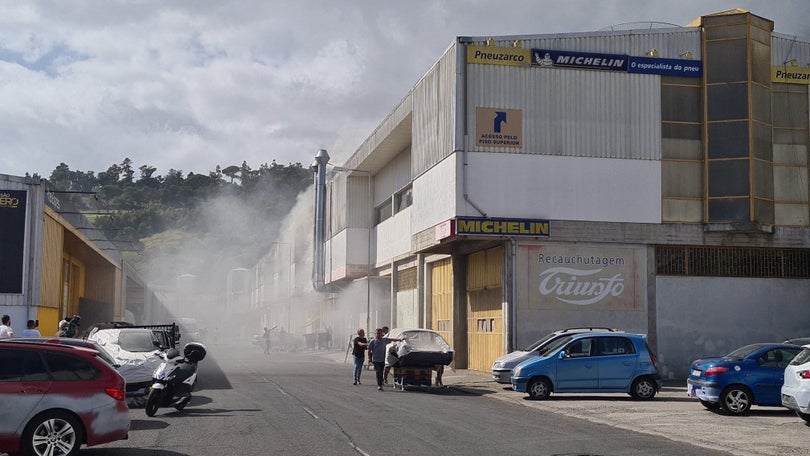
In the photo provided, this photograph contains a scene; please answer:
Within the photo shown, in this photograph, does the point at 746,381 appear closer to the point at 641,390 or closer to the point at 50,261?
the point at 641,390

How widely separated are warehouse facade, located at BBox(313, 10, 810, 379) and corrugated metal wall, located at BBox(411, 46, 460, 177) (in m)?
0.18

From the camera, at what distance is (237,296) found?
13725 cm

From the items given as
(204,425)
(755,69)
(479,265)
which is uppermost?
(755,69)

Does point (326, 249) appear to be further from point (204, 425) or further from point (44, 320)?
point (204, 425)

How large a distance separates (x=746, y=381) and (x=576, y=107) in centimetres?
1453

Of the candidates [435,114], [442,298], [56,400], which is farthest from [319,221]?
[56,400]

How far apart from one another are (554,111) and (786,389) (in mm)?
16361

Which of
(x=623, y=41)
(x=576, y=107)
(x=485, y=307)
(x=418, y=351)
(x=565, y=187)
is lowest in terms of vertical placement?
(x=418, y=351)

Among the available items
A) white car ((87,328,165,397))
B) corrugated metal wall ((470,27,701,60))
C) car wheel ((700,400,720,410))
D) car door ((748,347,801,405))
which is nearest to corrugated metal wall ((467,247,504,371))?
corrugated metal wall ((470,27,701,60))

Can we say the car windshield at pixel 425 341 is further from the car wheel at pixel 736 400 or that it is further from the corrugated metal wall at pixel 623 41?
the corrugated metal wall at pixel 623 41

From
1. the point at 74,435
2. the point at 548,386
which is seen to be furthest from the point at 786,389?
the point at 74,435

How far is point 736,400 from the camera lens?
698 inches

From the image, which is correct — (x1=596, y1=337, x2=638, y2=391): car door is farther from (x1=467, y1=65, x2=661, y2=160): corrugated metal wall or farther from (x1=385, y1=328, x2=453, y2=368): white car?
(x1=467, y1=65, x2=661, y2=160): corrugated metal wall

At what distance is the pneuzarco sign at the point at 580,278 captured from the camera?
29.3 metres
